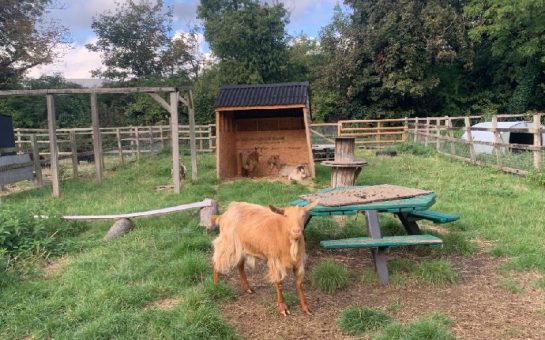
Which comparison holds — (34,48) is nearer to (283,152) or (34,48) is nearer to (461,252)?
(283,152)

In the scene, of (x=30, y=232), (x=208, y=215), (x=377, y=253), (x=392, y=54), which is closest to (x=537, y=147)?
(x=377, y=253)

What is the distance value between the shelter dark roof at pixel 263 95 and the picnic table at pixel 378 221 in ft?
20.0

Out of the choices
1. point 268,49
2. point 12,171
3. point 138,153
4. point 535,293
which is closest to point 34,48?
point 138,153

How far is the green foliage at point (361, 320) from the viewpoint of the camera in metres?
3.46

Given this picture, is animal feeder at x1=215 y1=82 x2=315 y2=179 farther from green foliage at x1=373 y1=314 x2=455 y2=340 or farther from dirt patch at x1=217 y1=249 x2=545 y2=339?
green foliage at x1=373 y1=314 x2=455 y2=340

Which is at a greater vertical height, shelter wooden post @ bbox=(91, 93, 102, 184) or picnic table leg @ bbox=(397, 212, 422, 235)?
shelter wooden post @ bbox=(91, 93, 102, 184)

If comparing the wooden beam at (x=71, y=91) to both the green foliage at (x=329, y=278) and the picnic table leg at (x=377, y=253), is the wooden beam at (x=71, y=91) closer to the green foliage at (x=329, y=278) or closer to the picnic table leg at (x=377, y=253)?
the picnic table leg at (x=377, y=253)

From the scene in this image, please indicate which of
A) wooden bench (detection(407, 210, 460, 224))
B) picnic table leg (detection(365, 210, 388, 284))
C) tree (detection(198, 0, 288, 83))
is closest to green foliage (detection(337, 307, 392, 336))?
picnic table leg (detection(365, 210, 388, 284))

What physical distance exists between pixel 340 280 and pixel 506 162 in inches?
327

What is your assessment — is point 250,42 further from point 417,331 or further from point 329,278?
point 417,331

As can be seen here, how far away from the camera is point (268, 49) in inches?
1160

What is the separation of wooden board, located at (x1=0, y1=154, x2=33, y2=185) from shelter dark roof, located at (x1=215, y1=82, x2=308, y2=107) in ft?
15.8

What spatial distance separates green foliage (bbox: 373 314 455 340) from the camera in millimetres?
3234

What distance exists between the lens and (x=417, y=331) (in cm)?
327
